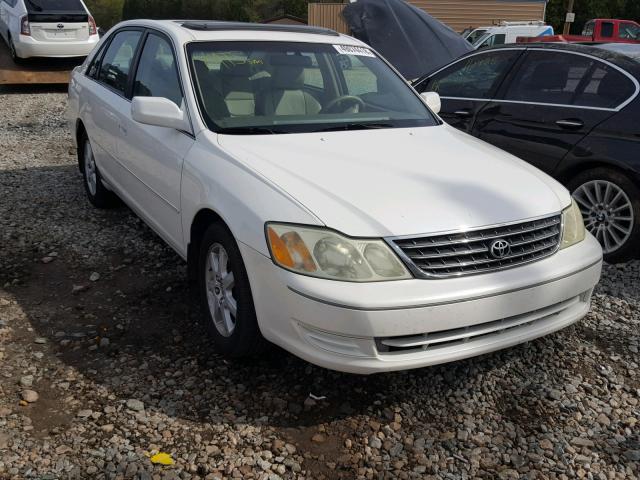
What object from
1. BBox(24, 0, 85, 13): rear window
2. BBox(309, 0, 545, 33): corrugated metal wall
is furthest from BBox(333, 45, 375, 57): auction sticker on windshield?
BBox(309, 0, 545, 33): corrugated metal wall

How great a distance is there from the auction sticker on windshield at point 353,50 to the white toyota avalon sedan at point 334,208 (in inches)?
0.9

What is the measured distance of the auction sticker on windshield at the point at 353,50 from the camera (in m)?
4.47

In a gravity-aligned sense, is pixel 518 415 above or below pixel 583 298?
below

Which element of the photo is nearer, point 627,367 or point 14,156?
point 627,367

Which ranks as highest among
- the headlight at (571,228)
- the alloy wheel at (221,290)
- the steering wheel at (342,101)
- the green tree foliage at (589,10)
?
the steering wheel at (342,101)

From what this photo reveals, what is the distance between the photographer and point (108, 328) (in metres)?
3.68

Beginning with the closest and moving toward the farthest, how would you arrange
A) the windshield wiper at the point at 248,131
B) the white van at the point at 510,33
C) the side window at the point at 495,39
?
the windshield wiper at the point at 248,131 → the side window at the point at 495,39 → the white van at the point at 510,33

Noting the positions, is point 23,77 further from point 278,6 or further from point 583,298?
point 278,6

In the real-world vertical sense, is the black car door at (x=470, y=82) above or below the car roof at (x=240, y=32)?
below

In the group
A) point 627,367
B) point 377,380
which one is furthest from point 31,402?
point 627,367

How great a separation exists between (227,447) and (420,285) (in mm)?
1065

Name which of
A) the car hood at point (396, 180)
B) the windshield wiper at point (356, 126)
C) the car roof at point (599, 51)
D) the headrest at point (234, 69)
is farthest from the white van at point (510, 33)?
the car hood at point (396, 180)

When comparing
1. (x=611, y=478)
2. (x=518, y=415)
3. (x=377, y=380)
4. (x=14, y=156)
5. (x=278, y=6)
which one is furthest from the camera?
(x=278, y=6)

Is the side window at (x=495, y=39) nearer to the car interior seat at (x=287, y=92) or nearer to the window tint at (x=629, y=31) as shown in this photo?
the window tint at (x=629, y=31)
